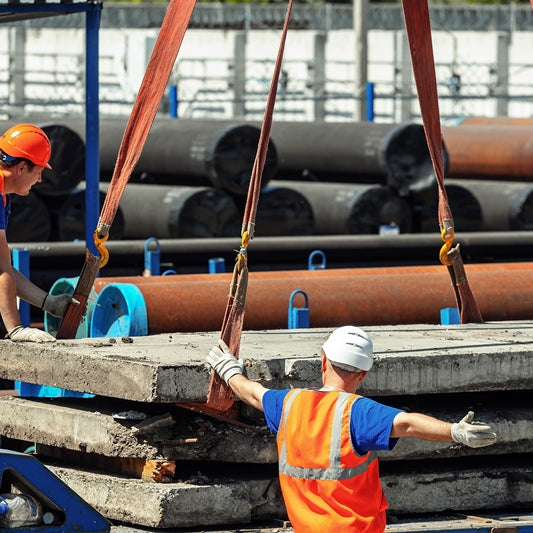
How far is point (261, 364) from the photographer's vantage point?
5.93 metres

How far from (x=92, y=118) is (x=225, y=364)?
334 centimetres

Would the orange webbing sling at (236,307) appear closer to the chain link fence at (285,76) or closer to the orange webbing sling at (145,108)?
the orange webbing sling at (145,108)

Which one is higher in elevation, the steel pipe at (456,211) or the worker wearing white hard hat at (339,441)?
the worker wearing white hard hat at (339,441)

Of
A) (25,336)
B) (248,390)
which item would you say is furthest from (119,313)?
(248,390)

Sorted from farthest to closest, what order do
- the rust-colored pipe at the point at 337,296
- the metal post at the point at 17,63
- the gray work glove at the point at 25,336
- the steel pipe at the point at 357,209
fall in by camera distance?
the metal post at the point at 17,63
the steel pipe at the point at 357,209
the rust-colored pipe at the point at 337,296
the gray work glove at the point at 25,336

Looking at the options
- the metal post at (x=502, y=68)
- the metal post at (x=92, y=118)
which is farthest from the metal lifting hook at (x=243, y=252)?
the metal post at (x=502, y=68)

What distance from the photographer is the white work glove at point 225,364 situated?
5.35m

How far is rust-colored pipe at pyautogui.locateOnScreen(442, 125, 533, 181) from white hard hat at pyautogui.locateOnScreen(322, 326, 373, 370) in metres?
9.43

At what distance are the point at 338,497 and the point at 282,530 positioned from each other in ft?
4.50

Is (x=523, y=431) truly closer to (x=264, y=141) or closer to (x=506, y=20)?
(x=264, y=141)

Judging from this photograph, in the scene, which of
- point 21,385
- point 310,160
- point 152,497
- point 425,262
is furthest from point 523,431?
point 310,160

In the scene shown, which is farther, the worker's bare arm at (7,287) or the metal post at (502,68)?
the metal post at (502,68)

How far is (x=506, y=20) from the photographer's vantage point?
38.8 m

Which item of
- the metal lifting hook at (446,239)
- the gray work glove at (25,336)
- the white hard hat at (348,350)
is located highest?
the white hard hat at (348,350)
